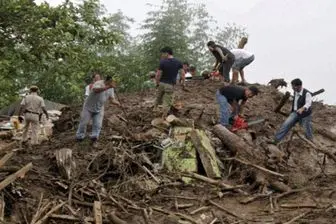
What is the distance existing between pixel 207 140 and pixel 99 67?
8.54 feet

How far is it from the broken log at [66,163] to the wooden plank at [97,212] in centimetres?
124

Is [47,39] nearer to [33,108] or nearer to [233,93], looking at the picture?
[33,108]

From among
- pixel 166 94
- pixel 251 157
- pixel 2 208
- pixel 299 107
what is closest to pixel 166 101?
pixel 166 94

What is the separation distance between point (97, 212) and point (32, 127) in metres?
5.35

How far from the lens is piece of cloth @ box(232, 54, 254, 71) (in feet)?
45.5

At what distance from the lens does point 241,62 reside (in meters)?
14.0

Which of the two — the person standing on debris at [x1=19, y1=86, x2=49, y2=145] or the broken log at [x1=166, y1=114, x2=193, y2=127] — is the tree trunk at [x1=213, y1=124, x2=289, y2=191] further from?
→ the person standing on debris at [x1=19, y1=86, x2=49, y2=145]

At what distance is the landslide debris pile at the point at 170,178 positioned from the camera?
7238mm

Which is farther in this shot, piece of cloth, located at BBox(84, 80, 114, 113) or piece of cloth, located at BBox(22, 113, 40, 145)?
piece of cloth, located at BBox(22, 113, 40, 145)

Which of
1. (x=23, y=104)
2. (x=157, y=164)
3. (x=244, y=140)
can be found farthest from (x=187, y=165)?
(x=23, y=104)

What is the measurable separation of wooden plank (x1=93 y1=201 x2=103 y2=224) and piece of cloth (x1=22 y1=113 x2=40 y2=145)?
4.76m

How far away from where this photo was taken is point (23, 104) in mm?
11492

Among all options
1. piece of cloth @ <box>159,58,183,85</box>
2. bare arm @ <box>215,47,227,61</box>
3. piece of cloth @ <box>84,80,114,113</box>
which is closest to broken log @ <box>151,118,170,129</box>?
piece of cloth @ <box>159,58,183,85</box>

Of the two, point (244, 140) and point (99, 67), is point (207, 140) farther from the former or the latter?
point (99, 67)
